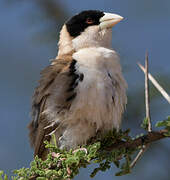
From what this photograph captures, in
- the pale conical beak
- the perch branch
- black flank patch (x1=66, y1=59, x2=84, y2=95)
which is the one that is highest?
the pale conical beak

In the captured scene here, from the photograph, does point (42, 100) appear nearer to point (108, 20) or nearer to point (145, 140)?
point (108, 20)

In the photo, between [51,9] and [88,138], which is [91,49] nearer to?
[88,138]

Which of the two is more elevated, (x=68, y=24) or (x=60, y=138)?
(x=68, y=24)

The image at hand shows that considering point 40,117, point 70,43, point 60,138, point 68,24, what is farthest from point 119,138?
point 68,24

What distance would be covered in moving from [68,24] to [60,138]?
1213 millimetres

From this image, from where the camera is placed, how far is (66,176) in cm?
228

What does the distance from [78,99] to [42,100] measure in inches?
16.9

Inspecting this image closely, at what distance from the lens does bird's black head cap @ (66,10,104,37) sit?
3770 millimetres

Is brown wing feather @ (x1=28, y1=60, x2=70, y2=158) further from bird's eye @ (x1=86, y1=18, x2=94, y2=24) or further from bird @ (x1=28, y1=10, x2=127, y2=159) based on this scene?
bird's eye @ (x1=86, y1=18, x2=94, y2=24)

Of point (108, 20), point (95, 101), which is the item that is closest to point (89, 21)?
point (108, 20)

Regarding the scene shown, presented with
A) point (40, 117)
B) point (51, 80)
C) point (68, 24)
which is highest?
point (68, 24)

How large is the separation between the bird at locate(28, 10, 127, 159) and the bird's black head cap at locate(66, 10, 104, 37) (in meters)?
0.38

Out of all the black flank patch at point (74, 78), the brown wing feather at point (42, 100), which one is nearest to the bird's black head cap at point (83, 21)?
the brown wing feather at point (42, 100)

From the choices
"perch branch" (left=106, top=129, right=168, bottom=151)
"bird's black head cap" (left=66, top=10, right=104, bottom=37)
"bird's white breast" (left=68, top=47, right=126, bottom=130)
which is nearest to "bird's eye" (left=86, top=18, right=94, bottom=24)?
"bird's black head cap" (left=66, top=10, right=104, bottom=37)
